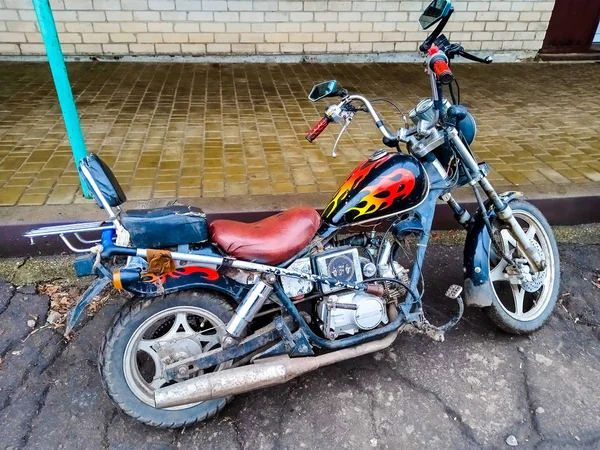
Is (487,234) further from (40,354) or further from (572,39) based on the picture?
(572,39)

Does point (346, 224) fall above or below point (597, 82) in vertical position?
above

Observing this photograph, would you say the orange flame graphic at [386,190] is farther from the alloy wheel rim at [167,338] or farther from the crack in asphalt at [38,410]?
the crack in asphalt at [38,410]

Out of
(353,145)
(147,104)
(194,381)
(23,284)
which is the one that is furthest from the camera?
(147,104)

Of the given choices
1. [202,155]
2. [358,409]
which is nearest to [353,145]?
[202,155]

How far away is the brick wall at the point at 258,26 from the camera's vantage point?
661 centimetres

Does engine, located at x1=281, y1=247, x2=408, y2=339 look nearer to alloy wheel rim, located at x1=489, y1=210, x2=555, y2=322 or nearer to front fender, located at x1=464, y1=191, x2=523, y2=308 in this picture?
front fender, located at x1=464, y1=191, x2=523, y2=308

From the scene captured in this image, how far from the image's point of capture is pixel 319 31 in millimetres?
7121

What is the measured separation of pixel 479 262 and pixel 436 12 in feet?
4.35

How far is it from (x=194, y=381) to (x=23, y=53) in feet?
20.9

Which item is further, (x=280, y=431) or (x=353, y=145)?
(x=353, y=145)

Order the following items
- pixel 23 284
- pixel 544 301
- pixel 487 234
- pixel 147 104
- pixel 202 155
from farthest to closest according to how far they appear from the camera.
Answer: pixel 147 104 → pixel 202 155 → pixel 23 284 → pixel 544 301 → pixel 487 234

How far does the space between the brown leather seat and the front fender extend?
97cm

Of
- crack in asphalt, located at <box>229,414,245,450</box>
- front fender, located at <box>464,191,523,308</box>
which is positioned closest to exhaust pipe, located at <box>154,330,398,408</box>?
crack in asphalt, located at <box>229,414,245,450</box>

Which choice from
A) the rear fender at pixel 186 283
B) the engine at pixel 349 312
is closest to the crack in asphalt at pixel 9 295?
the rear fender at pixel 186 283
